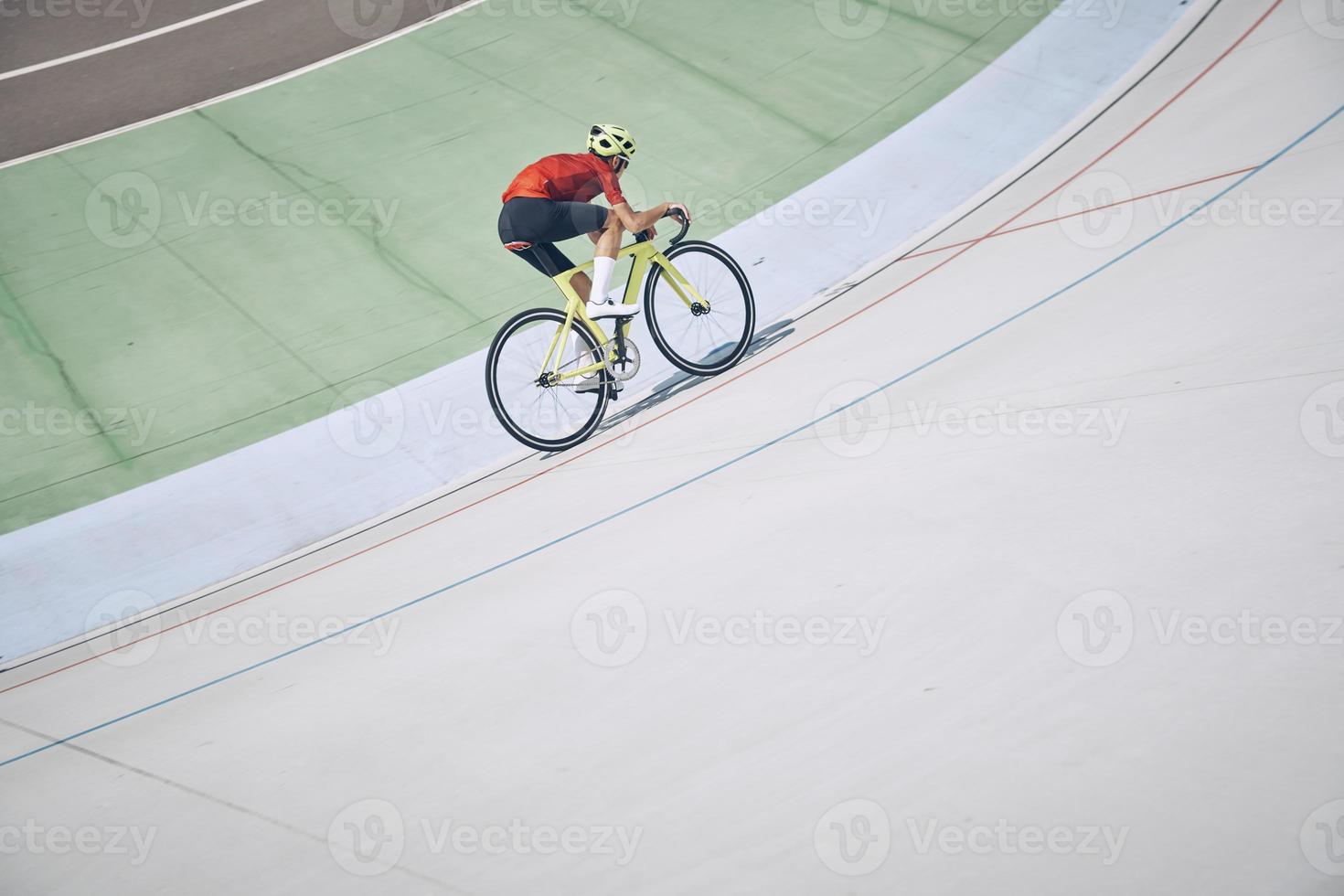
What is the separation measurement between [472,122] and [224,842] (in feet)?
20.6

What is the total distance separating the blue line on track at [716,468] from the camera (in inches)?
159

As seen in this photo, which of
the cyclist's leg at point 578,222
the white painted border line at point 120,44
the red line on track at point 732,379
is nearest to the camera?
the red line on track at point 732,379

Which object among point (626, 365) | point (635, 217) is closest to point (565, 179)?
point (635, 217)

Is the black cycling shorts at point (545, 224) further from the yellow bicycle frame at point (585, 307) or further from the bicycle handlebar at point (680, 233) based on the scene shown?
the bicycle handlebar at point (680, 233)

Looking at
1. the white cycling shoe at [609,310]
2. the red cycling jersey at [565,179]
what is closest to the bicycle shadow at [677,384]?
the white cycling shoe at [609,310]

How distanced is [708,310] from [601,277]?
2.15 feet

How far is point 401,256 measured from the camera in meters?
7.09

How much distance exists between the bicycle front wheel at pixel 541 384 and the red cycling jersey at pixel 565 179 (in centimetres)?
56

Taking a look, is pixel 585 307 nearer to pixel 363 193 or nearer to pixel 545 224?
pixel 545 224

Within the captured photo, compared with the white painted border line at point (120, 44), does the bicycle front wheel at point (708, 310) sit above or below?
above

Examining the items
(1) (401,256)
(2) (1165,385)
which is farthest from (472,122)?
(2) (1165,385)

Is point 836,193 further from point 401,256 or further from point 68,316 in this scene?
point 68,316

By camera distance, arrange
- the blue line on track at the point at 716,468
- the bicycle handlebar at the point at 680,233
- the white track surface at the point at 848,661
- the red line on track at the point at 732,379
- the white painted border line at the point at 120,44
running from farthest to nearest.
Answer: the white painted border line at the point at 120,44
the bicycle handlebar at the point at 680,233
the red line on track at the point at 732,379
the blue line on track at the point at 716,468
the white track surface at the point at 848,661

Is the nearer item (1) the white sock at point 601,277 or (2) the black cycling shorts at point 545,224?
(2) the black cycling shorts at point 545,224
